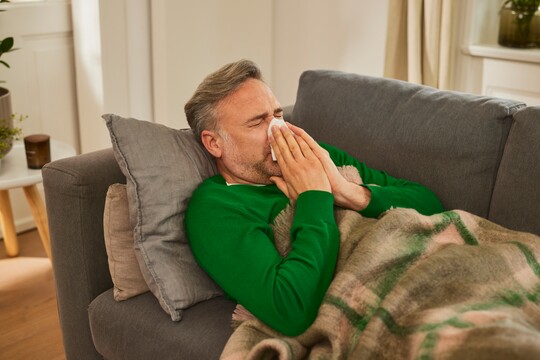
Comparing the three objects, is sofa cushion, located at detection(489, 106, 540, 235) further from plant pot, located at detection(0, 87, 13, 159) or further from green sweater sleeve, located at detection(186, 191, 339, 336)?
plant pot, located at detection(0, 87, 13, 159)

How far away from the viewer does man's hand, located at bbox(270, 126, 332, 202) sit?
1.72 meters

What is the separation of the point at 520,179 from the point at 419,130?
0.32m

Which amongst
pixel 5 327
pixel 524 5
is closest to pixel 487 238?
pixel 5 327

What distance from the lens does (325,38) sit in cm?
379

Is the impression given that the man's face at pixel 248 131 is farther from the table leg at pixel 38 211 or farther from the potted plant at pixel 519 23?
the potted plant at pixel 519 23

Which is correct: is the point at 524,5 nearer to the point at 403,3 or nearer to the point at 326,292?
the point at 403,3

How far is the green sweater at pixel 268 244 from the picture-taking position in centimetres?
151

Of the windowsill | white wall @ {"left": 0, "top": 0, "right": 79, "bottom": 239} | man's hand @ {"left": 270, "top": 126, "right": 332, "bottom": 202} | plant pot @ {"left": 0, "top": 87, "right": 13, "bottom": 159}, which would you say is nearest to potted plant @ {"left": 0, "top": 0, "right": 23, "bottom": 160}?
plant pot @ {"left": 0, "top": 87, "right": 13, "bottom": 159}

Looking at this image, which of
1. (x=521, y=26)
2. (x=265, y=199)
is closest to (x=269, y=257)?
(x=265, y=199)

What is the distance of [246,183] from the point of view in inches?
73.7

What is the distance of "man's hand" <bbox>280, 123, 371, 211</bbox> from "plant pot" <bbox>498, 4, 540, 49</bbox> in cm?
184

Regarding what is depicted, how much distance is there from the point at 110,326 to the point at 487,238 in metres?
0.95

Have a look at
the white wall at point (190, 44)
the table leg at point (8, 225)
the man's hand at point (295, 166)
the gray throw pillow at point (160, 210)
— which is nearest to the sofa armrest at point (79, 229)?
the gray throw pillow at point (160, 210)

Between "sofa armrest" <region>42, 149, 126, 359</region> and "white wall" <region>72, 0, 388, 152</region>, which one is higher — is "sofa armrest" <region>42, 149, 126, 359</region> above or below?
below
